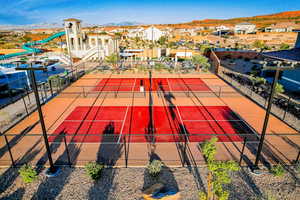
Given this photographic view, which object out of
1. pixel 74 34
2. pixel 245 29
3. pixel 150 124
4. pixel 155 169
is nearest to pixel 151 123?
pixel 150 124

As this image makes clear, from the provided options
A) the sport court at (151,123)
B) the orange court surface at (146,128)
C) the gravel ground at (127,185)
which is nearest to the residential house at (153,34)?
the orange court surface at (146,128)

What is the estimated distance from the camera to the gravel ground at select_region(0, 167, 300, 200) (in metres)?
7.21

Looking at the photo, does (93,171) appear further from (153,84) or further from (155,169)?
(153,84)

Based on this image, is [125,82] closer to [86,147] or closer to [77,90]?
[77,90]

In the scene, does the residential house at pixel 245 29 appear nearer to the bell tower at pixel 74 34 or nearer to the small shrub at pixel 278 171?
the bell tower at pixel 74 34

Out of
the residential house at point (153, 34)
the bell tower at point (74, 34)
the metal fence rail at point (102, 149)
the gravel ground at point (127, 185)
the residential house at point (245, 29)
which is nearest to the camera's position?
the gravel ground at point (127, 185)

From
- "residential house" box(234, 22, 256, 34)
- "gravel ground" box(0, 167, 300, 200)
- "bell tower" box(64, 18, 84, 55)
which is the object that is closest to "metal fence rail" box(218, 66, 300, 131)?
"gravel ground" box(0, 167, 300, 200)

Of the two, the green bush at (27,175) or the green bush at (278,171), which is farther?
the green bush at (278,171)

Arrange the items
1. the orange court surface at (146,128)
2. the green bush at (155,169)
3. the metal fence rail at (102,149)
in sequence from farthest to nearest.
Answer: the orange court surface at (146,128), the metal fence rail at (102,149), the green bush at (155,169)

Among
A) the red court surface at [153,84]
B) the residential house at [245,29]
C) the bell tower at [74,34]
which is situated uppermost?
the residential house at [245,29]

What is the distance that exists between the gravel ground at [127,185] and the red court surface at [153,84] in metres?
14.0

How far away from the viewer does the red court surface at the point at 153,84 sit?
2211cm

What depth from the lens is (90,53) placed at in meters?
42.1

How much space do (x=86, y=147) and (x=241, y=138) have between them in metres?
9.32
